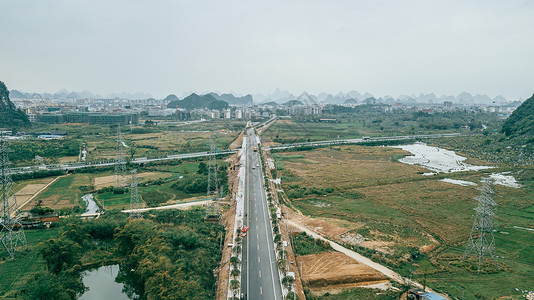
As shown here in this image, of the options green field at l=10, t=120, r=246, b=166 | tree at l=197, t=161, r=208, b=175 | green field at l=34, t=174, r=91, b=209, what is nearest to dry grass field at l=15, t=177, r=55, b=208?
green field at l=34, t=174, r=91, b=209

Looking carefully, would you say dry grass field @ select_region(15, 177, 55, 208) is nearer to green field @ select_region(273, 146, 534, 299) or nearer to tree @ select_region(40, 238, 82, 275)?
tree @ select_region(40, 238, 82, 275)

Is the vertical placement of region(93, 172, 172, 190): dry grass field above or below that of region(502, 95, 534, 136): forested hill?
below

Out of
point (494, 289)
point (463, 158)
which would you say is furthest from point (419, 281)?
point (463, 158)

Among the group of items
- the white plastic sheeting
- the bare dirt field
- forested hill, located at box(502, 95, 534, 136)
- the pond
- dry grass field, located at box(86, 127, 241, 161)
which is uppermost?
forested hill, located at box(502, 95, 534, 136)

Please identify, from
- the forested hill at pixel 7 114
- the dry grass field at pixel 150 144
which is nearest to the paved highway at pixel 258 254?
the dry grass field at pixel 150 144

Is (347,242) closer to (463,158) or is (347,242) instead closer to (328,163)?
(328,163)
